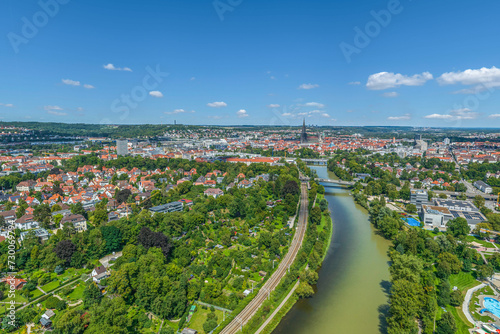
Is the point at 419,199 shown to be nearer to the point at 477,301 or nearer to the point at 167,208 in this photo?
the point at 477,301

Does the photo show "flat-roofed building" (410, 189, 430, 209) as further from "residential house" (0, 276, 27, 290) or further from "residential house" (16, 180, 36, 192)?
"residential house" (16, 180, 36, 192)

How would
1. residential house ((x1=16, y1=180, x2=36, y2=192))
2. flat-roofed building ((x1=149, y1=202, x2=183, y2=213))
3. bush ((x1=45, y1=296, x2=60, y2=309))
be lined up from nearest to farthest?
bush ((x1=45, y1=296, x2=60, y2=309)), flat-roofed building ((x1=149, y1=202, x2=183, y2=213)), residential house ((x1=16, y1=180, x2=36, y2=192))

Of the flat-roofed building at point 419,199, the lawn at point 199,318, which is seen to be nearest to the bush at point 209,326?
the lawn at point 199,318

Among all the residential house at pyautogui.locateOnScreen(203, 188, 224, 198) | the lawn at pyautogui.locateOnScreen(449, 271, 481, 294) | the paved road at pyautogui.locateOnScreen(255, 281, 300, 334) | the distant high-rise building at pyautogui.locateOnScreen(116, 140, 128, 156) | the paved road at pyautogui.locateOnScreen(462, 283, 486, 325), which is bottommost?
the lawn at pyautogui.locateOnScreen(449, 271, 481, 294)

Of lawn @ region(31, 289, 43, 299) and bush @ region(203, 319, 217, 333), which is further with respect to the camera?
lawn @ region(31, 289, 43, 299)

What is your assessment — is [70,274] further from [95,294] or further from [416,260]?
[416,260]

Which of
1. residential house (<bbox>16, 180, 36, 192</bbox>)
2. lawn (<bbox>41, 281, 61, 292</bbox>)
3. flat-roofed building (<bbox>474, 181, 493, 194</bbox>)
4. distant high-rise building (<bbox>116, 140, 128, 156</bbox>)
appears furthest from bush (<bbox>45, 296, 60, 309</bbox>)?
distant high-rise building (<bbox>116, 140, 128, 156</bbox>)

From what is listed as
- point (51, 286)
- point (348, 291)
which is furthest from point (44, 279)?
point (348, 291)
